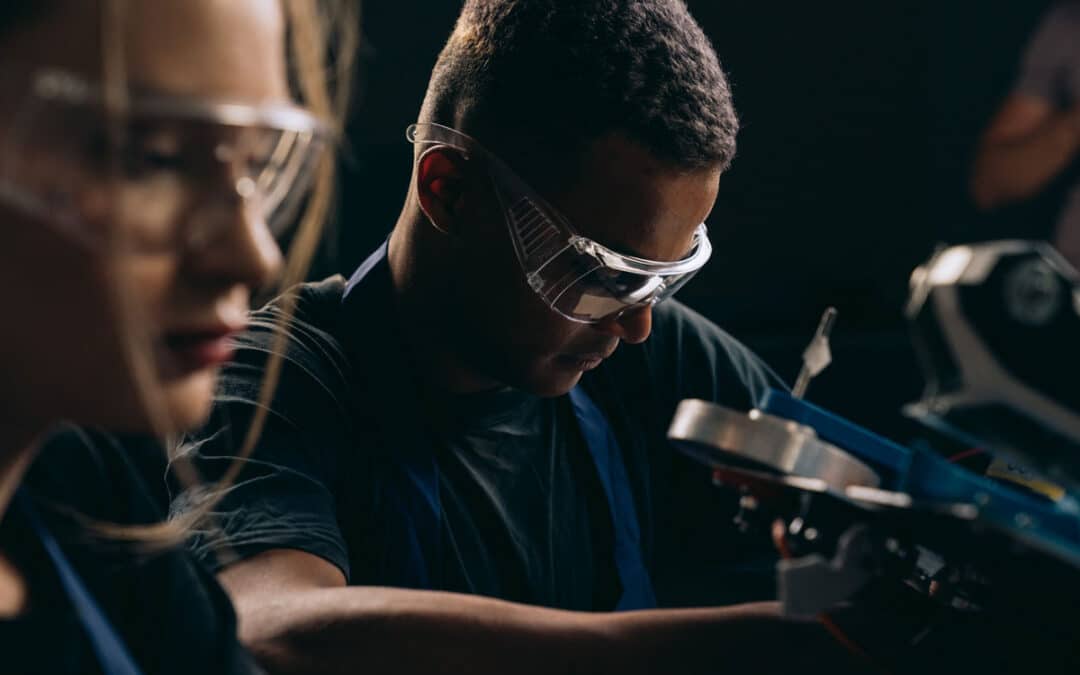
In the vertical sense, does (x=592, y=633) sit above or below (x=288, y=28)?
below

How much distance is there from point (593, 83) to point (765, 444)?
2.09 feet

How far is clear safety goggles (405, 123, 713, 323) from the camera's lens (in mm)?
1382

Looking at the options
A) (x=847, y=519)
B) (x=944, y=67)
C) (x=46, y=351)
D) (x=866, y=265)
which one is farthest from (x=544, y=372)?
(x=944, y=67)

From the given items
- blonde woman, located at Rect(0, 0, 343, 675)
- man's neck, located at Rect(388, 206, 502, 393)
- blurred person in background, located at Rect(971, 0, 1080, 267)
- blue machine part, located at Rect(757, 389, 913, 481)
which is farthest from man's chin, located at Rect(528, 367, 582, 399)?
blurred person in background, located at Rect(971, 0, 1080, 267)

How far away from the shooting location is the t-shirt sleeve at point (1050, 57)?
300 centimetres

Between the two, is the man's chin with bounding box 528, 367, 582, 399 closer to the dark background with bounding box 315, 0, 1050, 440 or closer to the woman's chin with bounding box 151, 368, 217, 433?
the woman's chin with bounding box 151, 368, 217, 433

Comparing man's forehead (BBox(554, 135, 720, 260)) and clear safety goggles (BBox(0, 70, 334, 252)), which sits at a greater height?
clear safety goggles (BBox(0, 70, 334, 252))

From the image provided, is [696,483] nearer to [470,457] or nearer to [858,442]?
[470,457]

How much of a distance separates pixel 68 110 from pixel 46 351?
0.15 m

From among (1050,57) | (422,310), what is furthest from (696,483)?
(1050,57)

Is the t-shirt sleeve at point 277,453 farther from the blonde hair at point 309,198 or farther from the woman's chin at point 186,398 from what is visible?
the woman's chin at point 186,398

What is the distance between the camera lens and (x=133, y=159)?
0.73 m

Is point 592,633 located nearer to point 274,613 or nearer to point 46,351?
point 274,613

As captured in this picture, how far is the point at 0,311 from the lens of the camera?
731 mm
